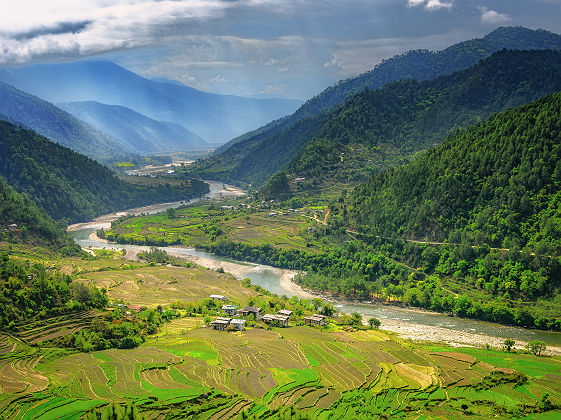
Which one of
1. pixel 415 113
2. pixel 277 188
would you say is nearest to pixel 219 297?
pixel 277 188

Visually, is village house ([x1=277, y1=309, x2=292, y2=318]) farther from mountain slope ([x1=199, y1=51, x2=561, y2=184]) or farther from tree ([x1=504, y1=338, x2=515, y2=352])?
mountain slope ([x1=199, y1=51, x2=561, y2=184])

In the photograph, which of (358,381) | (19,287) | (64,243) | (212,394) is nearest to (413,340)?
(358,381)

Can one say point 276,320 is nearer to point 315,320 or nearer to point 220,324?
point 315,320

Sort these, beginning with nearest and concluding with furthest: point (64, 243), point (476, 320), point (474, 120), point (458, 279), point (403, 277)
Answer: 1. point (476, 320)
2. point (458, 279)
3. point (403, 277)
4. point (64, 243)
5. point (474, 120)

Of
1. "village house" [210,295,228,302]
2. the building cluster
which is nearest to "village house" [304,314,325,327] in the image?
the building cluster

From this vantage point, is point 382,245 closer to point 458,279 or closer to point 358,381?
point 458,279
